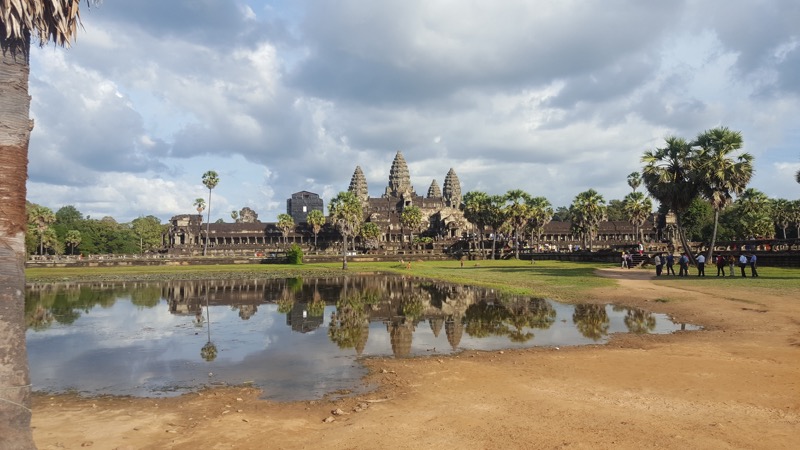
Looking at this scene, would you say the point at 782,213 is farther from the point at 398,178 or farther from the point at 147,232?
the point at 147,232

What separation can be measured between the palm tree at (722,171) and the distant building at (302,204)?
132 m

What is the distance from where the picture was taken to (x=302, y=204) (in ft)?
528

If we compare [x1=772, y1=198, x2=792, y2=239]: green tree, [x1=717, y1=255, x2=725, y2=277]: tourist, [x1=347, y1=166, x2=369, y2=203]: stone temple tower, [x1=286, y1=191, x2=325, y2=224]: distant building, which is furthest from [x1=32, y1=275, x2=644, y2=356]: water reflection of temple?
[x1=286, y1=191, x2=325, y2=224]: distant building

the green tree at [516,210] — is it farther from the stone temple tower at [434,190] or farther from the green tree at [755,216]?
the stone temple tower at [434,190]

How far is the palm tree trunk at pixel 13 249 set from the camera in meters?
5.94

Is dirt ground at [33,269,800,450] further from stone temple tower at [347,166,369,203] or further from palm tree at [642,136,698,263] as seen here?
stone temple tower at [347,166,369,203]

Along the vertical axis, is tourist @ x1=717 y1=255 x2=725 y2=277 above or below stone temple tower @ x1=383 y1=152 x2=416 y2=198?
below

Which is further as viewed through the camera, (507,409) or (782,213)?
(782,213)

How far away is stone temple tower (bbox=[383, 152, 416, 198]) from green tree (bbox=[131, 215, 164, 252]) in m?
63.8

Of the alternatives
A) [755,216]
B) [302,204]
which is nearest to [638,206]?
[755,216]

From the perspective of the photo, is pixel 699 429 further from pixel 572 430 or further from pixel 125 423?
pixel 125 423

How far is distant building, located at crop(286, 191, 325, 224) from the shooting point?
160 meters

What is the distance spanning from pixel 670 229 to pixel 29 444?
352ft

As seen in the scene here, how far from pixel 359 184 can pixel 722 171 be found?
119555 mm
